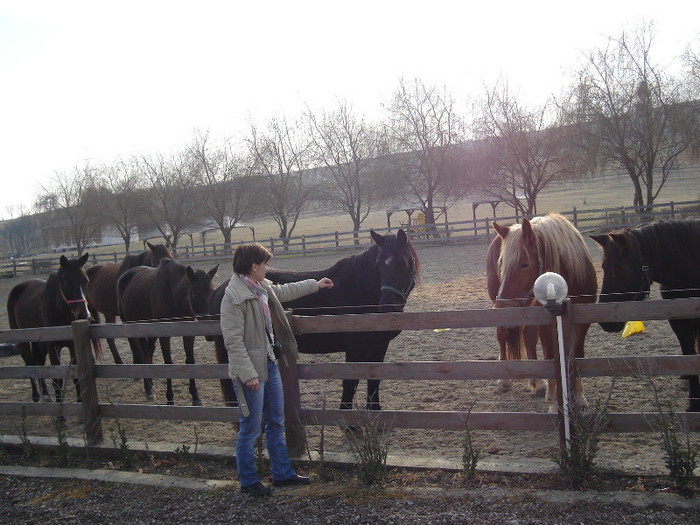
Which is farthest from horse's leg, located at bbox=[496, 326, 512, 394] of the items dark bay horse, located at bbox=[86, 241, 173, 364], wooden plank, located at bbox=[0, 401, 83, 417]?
dark bay horse, located at bbox=[86, 241, 173, 364]

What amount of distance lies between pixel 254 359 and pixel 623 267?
336 centimetres

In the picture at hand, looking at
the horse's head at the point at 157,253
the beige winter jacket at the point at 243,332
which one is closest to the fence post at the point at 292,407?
the beige winter jacket at the point at 243,332

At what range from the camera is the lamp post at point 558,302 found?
10.8ft

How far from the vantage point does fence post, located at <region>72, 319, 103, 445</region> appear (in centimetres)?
463

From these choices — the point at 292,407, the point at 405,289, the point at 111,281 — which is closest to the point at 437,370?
the point at 405,289

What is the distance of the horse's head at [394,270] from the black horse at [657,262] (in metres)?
1.70

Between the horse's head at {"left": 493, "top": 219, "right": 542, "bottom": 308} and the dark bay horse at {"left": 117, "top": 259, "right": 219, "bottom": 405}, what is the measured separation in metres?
3.61

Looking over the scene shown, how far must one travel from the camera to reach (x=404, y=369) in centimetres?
383

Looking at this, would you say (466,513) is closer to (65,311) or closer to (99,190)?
(65,311)

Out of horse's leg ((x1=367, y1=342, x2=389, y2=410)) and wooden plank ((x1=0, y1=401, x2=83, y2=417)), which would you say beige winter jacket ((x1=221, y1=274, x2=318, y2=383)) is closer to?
horse's leg ((x1=367, y1=342, x2=389, y2=410))

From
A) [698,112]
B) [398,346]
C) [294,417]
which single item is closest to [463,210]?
[698,112]

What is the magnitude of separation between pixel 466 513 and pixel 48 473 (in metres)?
3.55

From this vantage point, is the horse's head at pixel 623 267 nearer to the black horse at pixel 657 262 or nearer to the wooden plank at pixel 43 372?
the black horse at pixel 657 262

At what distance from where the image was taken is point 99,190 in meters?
40.0
